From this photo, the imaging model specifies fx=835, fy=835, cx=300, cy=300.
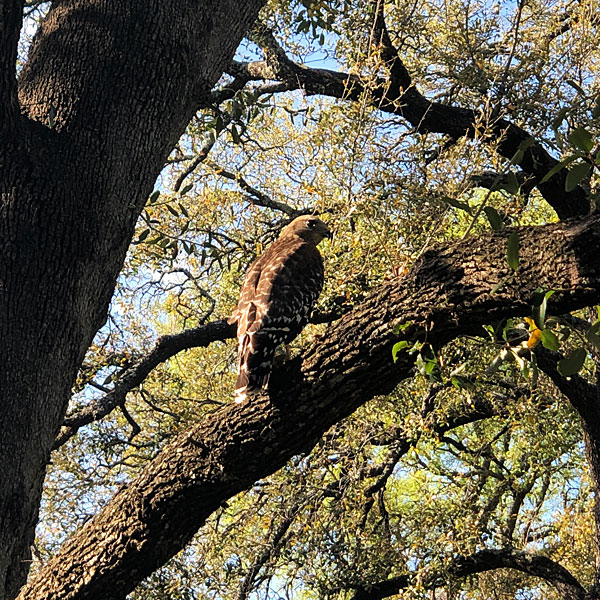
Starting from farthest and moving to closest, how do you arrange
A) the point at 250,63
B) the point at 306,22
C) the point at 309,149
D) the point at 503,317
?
the point at 250,63, the point at 309,149, the point at 306,22, the point at 503,317

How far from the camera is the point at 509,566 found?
346 inches

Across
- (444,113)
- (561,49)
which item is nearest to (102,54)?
(444,113)

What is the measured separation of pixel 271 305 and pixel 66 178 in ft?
4.67

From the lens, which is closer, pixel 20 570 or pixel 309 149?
pixel 20 570

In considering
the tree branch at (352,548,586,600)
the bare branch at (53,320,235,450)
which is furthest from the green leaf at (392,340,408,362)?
the tree branch at (352,548,586,600)

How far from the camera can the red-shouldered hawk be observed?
4234 mm

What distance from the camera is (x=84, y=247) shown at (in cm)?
388

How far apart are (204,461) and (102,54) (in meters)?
2.06

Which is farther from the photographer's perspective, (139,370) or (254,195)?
(254,195)

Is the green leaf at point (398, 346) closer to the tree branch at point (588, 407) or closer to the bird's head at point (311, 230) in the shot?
the bird's head at point (311, 230)

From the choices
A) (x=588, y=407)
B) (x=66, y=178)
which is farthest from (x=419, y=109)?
(x=66, y=178)

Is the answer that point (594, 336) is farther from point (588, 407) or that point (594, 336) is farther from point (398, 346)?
point (588, 407)

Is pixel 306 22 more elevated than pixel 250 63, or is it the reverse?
pixel 250 63

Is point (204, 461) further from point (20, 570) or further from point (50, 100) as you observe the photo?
point (50, 100)
